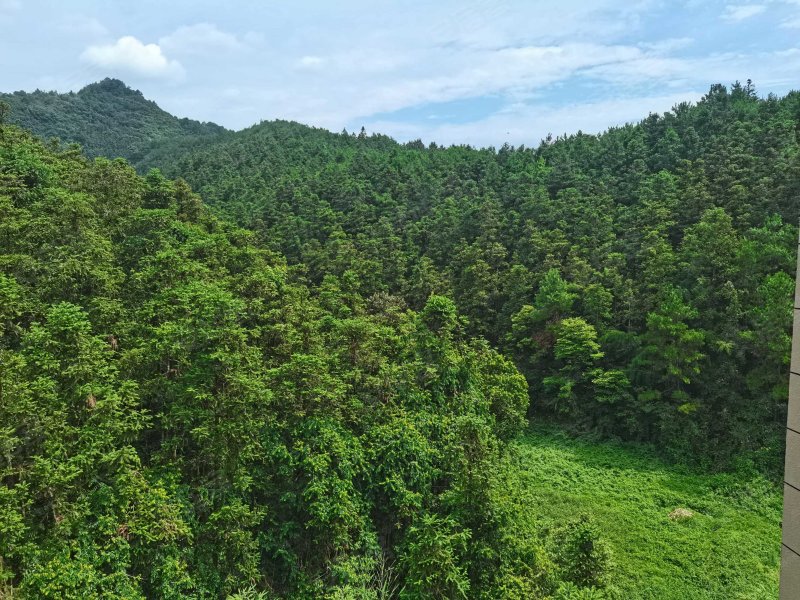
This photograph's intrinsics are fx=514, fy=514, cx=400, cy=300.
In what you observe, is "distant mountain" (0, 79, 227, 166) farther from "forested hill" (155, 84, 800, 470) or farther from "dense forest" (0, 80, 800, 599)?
"dense forest" (0, 80, 800, 599)

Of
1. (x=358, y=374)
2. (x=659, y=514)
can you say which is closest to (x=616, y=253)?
(x=659, y=514)

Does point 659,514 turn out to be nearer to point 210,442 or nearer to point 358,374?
point 358,374

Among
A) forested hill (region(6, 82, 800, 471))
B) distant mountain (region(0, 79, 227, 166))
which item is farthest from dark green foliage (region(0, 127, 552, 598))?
distant mountain (region(0, 79, 227, 166))

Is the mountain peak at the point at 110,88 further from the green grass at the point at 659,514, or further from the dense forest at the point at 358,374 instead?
the green grass at the point at 659,514

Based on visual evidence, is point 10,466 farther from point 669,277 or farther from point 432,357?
point 669,277

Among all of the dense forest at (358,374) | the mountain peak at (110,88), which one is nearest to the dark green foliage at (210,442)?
the dense forest at (358,374)

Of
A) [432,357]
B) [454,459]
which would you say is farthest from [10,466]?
[432,357]
